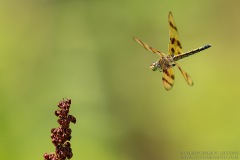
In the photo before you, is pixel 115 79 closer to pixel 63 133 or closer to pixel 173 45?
pixel 173 45

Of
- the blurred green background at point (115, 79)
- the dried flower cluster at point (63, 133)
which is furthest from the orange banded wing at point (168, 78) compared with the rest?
the blurred green background at point (115, 79)

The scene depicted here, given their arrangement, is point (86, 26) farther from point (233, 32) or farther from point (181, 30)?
point (233, 32)

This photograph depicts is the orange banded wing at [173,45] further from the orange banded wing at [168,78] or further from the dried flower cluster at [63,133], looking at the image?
the dried flower cluster at [63,133]

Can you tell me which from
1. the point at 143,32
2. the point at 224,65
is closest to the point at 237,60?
the point at 224,65

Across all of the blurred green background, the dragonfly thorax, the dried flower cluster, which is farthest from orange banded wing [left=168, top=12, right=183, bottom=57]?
the blurred green background

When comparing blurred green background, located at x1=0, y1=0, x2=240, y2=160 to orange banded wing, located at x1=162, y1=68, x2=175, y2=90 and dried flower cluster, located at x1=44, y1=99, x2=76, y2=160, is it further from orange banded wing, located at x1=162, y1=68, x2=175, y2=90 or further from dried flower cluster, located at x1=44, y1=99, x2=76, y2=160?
dried flower cluster, located at x1=44, y1=99, x2=76, y2=160

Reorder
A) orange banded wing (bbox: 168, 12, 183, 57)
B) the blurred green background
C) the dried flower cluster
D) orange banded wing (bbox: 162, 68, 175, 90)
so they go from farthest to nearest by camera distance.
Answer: the blurred green background, orange banded wing (bbox: 168, 12, 183, 57), orange banded wing (bbox: 162, 68, 175, 90), the dried flower cluster

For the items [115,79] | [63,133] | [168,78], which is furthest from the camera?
[115,79]

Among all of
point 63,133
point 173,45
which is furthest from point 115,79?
point 63,133
